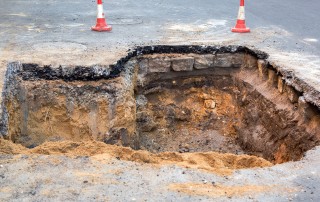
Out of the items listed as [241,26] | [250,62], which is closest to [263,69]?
[250,62]

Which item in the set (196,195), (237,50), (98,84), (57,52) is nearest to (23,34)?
(57,52)

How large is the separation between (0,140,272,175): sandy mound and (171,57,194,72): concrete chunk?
2793 mm

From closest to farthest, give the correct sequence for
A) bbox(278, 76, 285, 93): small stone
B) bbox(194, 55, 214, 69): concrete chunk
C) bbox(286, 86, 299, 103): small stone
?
bbox(286, 86, 299, 103): small stone
bbox(278, 76, 285, 93): small stone
bbox(194, 55, 214, 69): concrete chunk

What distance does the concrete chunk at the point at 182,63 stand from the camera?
21.7 feet

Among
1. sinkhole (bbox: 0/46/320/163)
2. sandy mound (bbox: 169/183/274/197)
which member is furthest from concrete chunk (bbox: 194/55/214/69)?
sandy mound (bbox: 169/183/274/197)

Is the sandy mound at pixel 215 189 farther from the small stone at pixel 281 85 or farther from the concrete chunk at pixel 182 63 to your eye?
the concrete chunk at pixel 182 63

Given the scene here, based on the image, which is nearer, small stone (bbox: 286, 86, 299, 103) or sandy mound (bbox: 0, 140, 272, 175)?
sandy mound (bbox: 0, 140, 272, 175)

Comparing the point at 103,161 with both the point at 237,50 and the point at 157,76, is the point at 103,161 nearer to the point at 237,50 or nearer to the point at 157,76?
the point at 157,76

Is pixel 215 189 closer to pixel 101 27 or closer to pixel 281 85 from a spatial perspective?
pixel 281 85

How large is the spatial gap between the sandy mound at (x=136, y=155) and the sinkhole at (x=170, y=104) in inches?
32.4

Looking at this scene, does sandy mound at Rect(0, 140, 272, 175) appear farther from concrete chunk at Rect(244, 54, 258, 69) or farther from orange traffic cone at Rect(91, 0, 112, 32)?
orange traffic cone at Rect(91, 0, 112, 32)

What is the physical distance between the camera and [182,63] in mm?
6656

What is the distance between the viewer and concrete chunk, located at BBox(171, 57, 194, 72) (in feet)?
21.7

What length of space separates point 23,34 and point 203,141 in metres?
3.88
